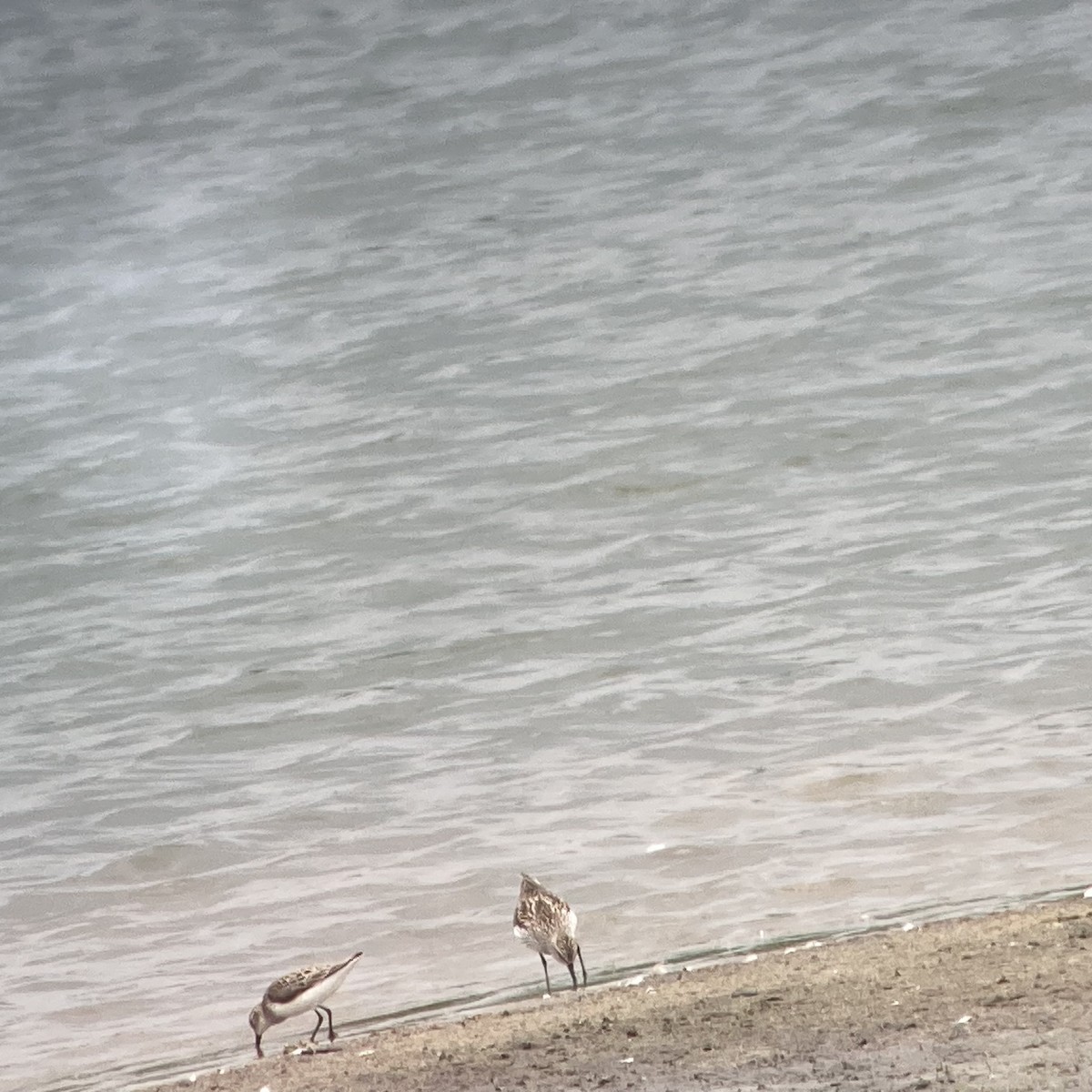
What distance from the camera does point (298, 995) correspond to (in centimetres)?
495

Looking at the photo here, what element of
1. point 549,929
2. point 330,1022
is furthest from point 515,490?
point 330,1022

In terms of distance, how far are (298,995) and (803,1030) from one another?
1297 millimetres

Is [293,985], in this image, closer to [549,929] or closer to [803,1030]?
[549,929]

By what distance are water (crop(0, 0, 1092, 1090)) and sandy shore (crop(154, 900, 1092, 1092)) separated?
55cm

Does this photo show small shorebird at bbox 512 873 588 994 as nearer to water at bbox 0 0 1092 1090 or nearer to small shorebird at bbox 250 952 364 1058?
water at bbox 0 0 1092 1090

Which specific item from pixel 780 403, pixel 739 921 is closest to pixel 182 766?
pixel 739 921

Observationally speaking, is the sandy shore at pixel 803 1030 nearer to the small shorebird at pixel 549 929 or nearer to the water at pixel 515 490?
the small shorebird at pixel 549 929

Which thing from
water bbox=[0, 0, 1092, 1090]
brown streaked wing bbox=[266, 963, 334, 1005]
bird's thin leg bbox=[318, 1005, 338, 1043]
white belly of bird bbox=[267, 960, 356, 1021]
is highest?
brown streaked wing bbox=[266, 963, 334, 1005]

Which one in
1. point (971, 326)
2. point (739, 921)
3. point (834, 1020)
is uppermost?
point (834, 1020)

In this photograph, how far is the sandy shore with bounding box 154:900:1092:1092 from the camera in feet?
12.6

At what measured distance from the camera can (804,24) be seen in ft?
68.4

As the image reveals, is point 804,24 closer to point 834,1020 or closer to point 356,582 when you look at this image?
point 356,582

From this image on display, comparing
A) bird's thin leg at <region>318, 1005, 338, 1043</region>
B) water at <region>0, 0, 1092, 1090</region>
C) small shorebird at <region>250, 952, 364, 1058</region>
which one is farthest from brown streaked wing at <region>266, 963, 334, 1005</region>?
water at <region>0, 0, 1092, 1090</region>

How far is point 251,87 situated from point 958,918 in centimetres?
1893
